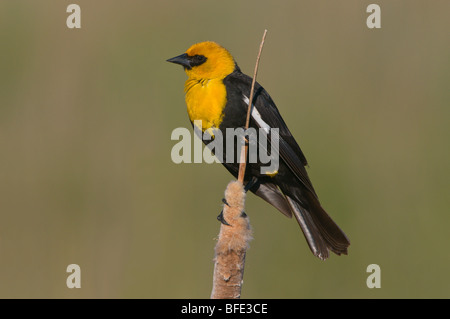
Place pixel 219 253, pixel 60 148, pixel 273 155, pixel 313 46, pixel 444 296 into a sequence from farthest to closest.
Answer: pixel 313 46
pixel 60 148
pixel 444 296
pixel 273 155
pixel 219 253

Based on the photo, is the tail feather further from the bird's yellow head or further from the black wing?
the bird's yellow head

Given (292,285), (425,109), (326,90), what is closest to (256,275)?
(292,285)

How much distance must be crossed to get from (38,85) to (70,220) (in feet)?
2.90

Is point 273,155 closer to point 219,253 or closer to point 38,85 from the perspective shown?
point 219,253

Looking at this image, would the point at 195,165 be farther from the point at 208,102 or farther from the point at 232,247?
the point at 232,247

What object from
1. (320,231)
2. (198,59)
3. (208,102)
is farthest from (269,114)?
(320,231)

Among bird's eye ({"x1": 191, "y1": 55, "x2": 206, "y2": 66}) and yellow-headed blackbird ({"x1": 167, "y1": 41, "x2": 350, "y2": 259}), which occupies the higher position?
bird's eye ({"x1": 191, "y1": 55, "x2": 206, "y2": 66})

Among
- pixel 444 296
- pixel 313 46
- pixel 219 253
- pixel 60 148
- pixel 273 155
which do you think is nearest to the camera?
pixel 219 253

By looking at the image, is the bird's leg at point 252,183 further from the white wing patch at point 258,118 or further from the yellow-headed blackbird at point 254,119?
the white wing patch at point 258,118

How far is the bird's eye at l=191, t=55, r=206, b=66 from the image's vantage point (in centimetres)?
266

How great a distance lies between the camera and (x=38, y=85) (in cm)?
368

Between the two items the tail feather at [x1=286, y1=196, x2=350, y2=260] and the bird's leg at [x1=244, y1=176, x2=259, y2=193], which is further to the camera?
the bird's leg at [x1=244, y1=176, x2=259, y2=193]

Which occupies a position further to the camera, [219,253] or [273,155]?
[273,155]

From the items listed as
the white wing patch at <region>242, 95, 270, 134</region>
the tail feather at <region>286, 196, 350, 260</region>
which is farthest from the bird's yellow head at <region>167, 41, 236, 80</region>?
the tail feather at <region>286, 196, 350, 260</region>
